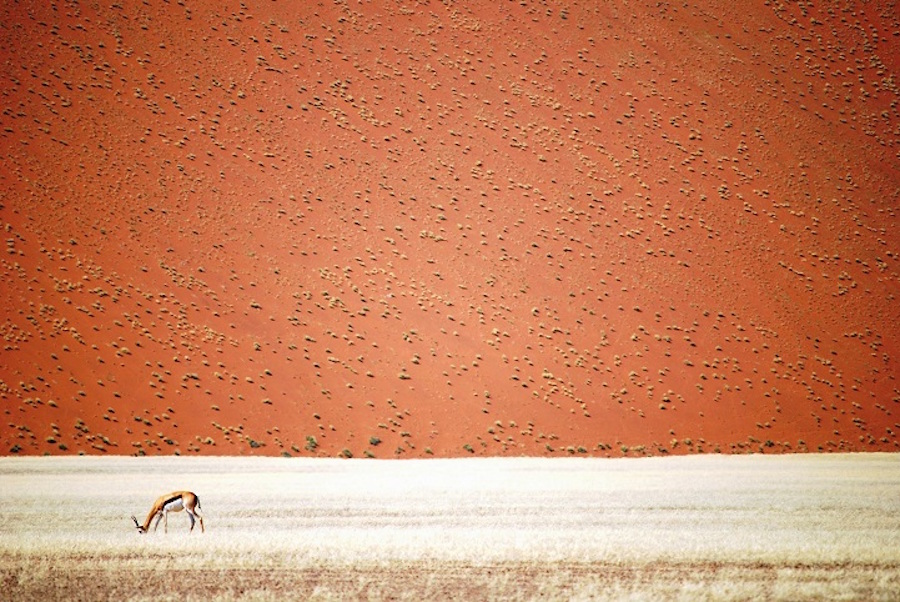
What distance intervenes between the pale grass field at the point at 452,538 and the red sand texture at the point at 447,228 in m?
A: 12.2

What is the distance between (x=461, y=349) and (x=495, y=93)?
20.0 m

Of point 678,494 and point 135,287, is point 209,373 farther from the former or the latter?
point 678,494

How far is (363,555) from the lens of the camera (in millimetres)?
12211

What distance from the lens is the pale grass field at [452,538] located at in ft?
34.3

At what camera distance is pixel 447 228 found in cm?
4878

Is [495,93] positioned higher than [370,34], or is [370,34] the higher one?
[370,34]

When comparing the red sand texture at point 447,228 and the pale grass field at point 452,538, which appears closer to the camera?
the pale grass field at point 452,538

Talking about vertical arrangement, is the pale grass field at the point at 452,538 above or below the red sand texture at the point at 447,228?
below

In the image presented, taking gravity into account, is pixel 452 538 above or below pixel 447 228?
below

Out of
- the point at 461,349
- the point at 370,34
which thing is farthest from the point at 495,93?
the point at 461,349

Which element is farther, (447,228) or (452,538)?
(447,228)

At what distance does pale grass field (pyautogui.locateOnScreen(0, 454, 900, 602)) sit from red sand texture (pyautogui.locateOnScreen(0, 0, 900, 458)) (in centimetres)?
1219

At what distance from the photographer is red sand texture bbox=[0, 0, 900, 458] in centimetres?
3884

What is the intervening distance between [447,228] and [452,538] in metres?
35.6
